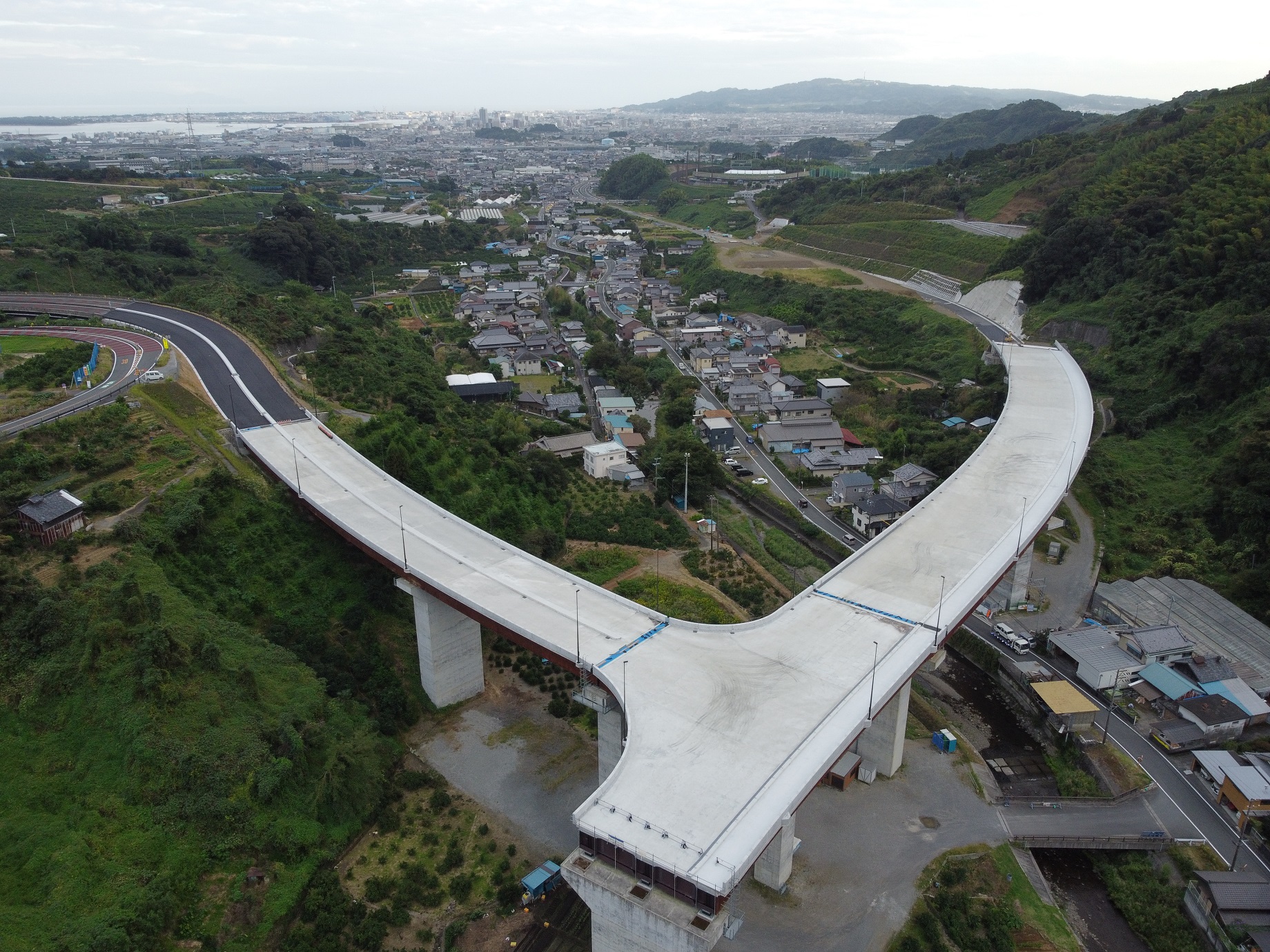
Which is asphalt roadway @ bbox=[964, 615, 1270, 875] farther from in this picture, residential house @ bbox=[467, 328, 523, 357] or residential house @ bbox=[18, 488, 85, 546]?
residential house @ bbox=[467, 328, 523, 357]

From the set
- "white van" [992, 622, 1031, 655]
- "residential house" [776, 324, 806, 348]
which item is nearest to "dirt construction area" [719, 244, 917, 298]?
"residential house" [776, 324, 806, 348]

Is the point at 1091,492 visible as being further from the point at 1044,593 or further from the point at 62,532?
the point at 62,532

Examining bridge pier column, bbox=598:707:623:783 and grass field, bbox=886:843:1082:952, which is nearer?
grass field, bbox=886:843:1082:952

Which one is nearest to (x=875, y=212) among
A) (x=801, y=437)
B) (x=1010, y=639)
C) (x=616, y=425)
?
(x=801, y=437)

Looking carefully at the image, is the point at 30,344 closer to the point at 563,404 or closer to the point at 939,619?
the point at 563,404

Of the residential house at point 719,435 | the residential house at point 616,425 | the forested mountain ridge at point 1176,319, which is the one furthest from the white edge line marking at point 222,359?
the forested mountain ridge at point 1176,319

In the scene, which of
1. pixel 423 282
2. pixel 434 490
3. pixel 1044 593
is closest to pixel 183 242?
pixel 423 282
